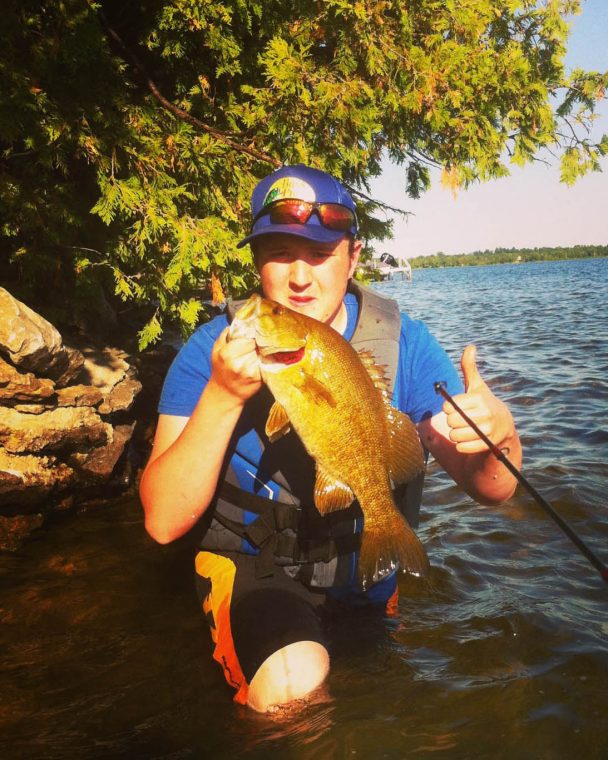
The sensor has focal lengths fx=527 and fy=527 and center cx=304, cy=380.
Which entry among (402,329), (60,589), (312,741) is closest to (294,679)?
(312,741)

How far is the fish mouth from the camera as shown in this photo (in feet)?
8.23

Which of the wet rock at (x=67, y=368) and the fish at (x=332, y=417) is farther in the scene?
the wet rock at (x=67, y=368)

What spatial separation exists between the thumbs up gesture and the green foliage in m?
4.98

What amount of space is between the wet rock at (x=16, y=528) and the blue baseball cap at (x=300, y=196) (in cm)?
416

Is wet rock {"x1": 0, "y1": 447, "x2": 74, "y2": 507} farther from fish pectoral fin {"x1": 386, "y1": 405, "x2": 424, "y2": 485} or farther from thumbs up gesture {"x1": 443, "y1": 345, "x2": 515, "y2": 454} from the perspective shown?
thumbs up gesture {"x1": 443, "y1": 345, "x2": 515, "y2": 454}

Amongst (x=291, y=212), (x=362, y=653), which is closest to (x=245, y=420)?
(x=291, y=212)

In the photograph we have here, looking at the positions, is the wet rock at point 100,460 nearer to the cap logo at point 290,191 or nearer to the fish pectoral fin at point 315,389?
the cap logo at point 290,191

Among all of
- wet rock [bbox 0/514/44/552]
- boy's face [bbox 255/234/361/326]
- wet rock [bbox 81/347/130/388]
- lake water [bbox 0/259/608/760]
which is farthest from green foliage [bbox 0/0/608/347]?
boy's face [bbox 255/234/361/326]

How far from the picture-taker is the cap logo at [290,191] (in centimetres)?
316

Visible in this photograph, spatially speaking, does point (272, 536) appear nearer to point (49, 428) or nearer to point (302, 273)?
point (302, 273)

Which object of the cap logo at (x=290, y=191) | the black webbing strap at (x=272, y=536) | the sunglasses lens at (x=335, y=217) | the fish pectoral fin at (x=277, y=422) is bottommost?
the black webbing strap at (x=272, y=536)

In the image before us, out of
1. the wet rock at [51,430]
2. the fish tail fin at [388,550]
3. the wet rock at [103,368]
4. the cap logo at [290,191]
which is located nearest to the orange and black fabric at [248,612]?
the fish tail fin at [388,550]

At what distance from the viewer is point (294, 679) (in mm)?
2783

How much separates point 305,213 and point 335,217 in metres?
0.19
